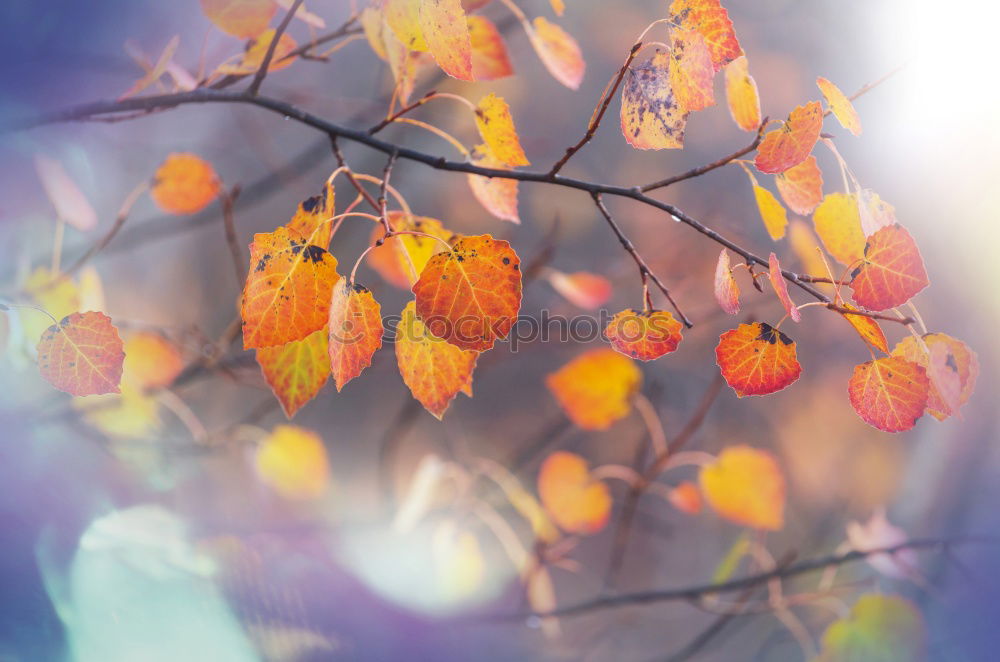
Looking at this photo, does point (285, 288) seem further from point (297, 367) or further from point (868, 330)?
point (868, 330)

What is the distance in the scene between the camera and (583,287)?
1.40 feet

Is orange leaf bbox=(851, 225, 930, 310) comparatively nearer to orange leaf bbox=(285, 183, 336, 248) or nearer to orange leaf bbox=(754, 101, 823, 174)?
orange leaf bbox=(754, 101, 823, 174)

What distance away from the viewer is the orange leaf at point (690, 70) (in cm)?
20

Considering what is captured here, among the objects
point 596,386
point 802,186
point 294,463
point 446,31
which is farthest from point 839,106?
point 294,463

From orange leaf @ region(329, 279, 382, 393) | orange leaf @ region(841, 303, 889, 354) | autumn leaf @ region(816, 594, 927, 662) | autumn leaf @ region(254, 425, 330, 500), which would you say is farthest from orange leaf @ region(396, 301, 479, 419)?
autumn leaf @ region(816, 594, 927, 662)

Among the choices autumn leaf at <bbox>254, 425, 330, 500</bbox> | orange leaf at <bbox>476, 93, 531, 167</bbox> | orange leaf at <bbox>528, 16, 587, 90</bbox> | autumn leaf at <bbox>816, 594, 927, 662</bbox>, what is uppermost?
orange leaf at <bbox>528, 16, 587, 90</bbox>

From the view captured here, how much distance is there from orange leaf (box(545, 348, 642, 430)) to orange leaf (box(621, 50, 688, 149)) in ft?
0.81

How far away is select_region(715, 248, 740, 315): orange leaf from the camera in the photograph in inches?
7.8

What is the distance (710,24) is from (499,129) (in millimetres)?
78

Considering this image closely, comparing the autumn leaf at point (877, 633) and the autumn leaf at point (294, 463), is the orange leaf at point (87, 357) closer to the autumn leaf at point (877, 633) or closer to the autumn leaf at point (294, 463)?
the autumn leaf at point (294, 463)

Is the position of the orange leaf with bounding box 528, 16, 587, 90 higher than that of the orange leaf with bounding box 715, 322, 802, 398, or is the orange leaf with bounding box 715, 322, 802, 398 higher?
the orange leaf with bounding box 528, 16, 587, 90

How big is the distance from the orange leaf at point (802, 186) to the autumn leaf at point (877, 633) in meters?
0.34

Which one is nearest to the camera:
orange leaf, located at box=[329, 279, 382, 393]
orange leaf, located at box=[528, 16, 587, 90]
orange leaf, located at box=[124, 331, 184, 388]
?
orange leaf, located at box=[329, 279, 382, 393]

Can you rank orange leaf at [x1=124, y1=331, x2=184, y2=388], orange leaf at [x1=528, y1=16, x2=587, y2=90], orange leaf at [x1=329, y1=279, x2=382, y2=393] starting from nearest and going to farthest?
orange leaf at [x1=329, y1=279, x2=382, y2=393], orange leaf at [x1=528, y1=16, x2=587, y2=90], orange leaf at [x1=124, y1=331, x2=184, y2=388]
